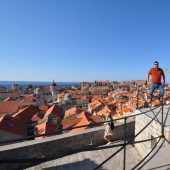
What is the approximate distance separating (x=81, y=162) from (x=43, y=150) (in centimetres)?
126

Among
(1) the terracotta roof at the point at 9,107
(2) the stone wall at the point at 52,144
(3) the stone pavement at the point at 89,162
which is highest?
(2) the stone wall at the point at 52,144

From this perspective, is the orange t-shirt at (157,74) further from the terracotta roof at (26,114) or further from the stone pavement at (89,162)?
the terracotta roof at (26,114)

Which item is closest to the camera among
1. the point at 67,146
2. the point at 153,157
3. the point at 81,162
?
the point at 153,157

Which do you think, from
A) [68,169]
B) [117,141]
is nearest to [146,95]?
[117,141]

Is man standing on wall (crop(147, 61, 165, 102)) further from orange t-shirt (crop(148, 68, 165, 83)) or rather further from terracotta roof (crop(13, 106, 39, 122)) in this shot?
terracotta roof (crop(13, 106, 39, 122))

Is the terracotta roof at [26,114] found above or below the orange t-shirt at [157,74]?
below

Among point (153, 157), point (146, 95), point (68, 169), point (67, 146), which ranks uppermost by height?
point (146, 95)

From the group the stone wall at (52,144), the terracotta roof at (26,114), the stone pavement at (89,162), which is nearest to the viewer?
the stone wall at (52,144)

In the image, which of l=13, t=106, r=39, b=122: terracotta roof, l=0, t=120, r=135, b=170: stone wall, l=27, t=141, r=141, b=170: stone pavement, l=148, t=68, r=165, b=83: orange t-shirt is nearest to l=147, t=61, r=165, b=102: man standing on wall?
l=148, t=68, r=165, b=83: orange t-shirt

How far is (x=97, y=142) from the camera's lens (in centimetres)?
695

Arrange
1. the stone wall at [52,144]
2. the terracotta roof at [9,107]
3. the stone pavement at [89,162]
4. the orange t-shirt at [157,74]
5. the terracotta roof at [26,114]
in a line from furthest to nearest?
the terracotta roof at [9,107], the terracotta roof at [26,114], the orange t-shirt at [157,74], the stone pavement at [89,162], the stone wall at [52,144]

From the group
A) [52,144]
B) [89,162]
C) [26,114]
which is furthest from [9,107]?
[89,162]

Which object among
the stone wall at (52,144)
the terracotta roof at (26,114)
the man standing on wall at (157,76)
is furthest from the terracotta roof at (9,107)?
the man standing on wall at (157,76)

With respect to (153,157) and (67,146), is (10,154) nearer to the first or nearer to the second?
(67,146)
